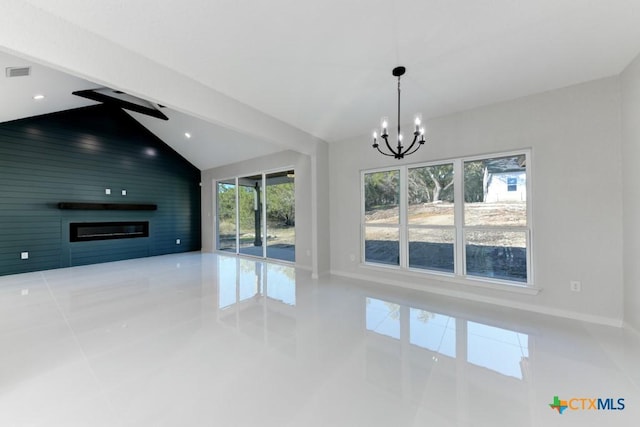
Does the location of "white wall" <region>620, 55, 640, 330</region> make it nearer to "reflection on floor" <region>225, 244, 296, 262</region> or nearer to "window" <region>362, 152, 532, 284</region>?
"window" <region>362, 152, 532, 284</region>

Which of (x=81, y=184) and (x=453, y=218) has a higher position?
(x=81, y=184)

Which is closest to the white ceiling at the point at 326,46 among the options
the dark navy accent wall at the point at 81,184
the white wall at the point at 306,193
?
the white wall at the point at 306,193

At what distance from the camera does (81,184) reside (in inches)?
249

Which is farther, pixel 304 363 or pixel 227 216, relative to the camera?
pixel 227 216

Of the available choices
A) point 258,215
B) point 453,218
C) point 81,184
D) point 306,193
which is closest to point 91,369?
point 306,193

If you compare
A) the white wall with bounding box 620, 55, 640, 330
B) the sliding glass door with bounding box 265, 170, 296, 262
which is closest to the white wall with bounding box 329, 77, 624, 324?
the white wall with bounding box 620, 55, 640, 330

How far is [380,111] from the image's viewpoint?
155 inches

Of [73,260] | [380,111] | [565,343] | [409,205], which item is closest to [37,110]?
[73,260]

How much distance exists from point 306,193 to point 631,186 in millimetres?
4852

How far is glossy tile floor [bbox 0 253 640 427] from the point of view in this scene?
1656 mm

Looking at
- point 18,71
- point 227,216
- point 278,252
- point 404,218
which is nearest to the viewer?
point 18,71

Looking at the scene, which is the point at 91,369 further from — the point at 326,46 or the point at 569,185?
the point at 569,185

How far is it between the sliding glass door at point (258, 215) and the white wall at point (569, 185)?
4083 millimetres

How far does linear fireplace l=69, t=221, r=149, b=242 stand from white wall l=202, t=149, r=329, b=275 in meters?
2.95
